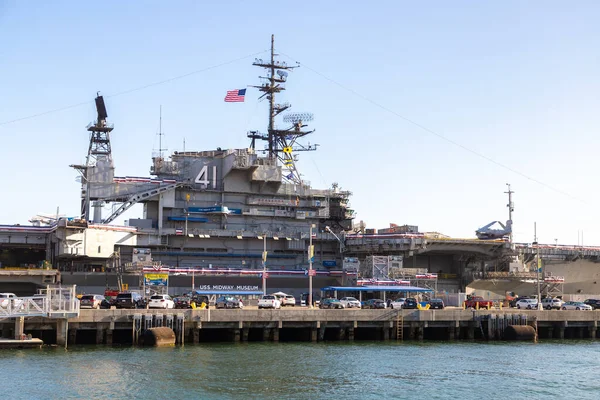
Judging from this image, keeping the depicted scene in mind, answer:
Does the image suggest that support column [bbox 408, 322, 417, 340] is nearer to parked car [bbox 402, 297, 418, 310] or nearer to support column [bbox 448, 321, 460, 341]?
parked car [bbox 402, 297, 418, 310]

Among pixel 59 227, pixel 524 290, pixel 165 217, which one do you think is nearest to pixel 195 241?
pixel 165 217

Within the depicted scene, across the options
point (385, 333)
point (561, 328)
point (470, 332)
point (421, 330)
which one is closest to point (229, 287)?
point (385, 333)

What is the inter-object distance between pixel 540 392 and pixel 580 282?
51879 mm

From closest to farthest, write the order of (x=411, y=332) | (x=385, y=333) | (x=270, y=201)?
(x=385, y=333), (x=411, y=332), (x=270, y=201)

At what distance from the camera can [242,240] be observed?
76500mm

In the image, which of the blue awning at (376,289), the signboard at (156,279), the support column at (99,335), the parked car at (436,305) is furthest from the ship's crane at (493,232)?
the support column at (99,335)

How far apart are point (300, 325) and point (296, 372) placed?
1360cm

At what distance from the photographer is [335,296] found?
76500mm

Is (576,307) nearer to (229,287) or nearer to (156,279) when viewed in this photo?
(229,287)

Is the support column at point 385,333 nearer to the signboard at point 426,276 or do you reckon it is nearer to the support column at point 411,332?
Answer: the support column at point 411,332

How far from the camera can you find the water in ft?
117

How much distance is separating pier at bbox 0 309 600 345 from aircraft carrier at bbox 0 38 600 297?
12.5 m

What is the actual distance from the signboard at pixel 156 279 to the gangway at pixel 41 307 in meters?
20.3

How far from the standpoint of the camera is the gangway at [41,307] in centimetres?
4600
